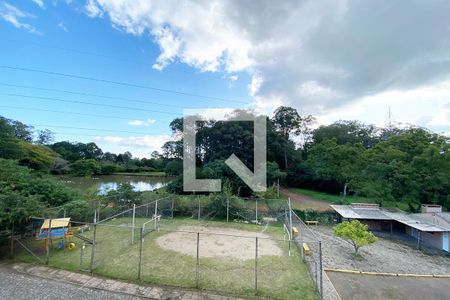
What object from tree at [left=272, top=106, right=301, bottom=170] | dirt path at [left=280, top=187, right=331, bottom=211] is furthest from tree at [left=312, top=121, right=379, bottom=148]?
dirt path at [left=280, top=187, right=331, bottom=211]

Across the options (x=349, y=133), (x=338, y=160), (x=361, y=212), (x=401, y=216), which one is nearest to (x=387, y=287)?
(x=361, y=212)

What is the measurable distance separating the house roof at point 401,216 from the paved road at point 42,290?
44.2 ft

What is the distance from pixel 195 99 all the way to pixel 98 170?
3024 cm

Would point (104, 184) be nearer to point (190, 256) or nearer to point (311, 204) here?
point (190, 256)

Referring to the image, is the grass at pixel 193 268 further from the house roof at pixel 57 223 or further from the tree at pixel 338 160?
the tree at pixel 338 160

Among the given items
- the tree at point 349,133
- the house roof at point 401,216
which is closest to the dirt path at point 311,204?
the house roof at point 401,216

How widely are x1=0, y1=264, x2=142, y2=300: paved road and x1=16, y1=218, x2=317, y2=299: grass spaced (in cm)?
87

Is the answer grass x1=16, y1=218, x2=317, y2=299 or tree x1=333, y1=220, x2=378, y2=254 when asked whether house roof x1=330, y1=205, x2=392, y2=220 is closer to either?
tree x1=333, y1=220, x2=378, y2=254

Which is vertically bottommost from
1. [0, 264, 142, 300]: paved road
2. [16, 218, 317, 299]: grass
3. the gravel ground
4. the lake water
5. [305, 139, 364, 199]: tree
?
the gravel ground

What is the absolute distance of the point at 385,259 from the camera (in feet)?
32.7

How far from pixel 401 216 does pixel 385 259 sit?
6.00 meters

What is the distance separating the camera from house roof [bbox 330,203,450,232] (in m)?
12.1

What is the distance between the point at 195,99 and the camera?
1482 cm

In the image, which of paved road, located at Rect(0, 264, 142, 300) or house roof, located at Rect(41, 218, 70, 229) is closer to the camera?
paved road, located at Rect(0, 264, 142, 300)
